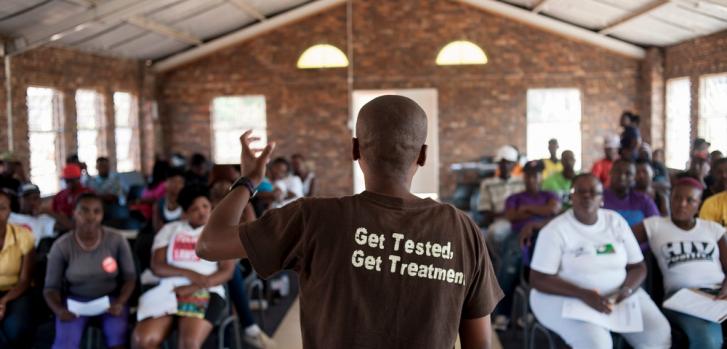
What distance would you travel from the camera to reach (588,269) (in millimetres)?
3826

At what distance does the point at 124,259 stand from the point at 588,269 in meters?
2.45

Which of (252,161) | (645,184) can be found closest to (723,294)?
(645,184)

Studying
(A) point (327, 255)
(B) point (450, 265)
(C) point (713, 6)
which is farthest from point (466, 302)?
(C) point (713, 6)

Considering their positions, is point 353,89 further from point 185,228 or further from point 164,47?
point 185,228

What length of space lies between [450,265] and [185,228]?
2995 mm

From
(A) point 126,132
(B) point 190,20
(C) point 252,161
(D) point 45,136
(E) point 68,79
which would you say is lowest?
(C) point 252,161

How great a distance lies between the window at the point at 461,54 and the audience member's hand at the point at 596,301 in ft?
28.1

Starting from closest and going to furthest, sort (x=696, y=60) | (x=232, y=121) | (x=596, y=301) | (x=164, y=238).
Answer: (x=596, y=301), (x=164, y=238), (x=696, y=60), (x=232, y=121)

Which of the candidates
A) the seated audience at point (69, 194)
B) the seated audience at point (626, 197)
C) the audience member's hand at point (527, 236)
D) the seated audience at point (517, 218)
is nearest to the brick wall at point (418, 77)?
the seated audience at point (69, 194)

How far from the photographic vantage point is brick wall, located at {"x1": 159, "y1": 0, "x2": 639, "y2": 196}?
42.6 feet

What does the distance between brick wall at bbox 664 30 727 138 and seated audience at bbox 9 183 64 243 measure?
8344 millimetres

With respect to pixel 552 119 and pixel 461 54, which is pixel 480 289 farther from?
pixel 552 119

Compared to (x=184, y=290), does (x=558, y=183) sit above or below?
above

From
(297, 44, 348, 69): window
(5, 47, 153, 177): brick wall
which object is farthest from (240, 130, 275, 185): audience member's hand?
(297, 44, 348, 69): window
